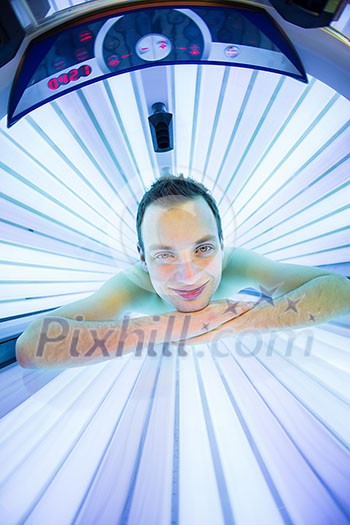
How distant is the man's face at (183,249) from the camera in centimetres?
116

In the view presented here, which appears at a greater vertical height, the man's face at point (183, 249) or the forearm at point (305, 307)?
the man's face at point (183, 249)

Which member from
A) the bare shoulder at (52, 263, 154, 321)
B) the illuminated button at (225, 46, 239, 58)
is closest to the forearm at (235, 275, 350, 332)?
the bare shoulder at (52, 263, 154, 321)

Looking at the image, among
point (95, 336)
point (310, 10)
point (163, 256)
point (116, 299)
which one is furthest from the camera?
point (116, 299)

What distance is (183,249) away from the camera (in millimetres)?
1179

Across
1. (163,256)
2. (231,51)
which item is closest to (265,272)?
(163,256)

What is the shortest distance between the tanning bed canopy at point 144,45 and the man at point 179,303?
509mm

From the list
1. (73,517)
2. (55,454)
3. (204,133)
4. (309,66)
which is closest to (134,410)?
(55,454)

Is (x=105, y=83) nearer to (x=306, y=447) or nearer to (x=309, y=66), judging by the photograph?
(x=309, y=66)

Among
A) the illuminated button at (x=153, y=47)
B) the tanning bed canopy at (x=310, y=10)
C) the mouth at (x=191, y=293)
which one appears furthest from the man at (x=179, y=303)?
the tanning bed canopy at (x=310, y=10)

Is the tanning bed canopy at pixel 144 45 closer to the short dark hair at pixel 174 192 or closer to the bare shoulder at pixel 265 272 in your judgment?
the short dark hair at pixel 174 192

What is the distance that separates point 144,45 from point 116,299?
916mm

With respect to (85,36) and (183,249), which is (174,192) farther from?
(85,36)

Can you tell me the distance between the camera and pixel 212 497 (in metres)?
0.77

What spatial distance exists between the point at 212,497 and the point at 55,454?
0.42 m
